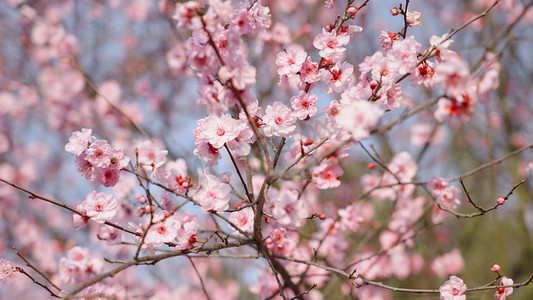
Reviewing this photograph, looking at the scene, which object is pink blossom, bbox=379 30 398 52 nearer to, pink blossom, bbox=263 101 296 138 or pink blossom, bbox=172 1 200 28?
pink blossom, bbox=263 101 296 138

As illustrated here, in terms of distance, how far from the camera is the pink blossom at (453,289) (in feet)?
5.29

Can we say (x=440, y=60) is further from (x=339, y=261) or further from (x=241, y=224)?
(x=339, y=261)

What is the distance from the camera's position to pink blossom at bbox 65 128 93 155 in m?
Result: 1.67

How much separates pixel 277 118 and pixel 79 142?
88 cm

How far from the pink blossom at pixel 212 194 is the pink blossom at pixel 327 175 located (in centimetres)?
53

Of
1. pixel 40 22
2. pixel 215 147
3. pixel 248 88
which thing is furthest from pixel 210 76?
pixel 40 22

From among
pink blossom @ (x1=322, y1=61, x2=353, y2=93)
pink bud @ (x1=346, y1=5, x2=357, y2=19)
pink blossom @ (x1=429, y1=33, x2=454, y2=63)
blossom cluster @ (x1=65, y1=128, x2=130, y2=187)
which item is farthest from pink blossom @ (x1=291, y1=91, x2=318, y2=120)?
blossom cluster @ (x1=65, y1=128, x2=130, y2=187)

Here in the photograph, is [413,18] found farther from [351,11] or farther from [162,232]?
[162,232]

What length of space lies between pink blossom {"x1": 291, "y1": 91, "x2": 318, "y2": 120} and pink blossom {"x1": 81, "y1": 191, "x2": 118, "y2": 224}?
0.93 m

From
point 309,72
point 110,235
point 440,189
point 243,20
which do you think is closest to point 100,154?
point 110,235

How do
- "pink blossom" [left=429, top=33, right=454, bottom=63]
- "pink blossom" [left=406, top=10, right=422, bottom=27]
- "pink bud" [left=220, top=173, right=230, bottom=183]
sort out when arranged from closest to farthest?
1. "pink blossom" [left=429, top=33, right=454, bottom=63]
2. "pink blossom" [left=406, top=10, right=422, bottom=27]
3. "pink bud" [left=220, top=173, right=230, bottom=183]

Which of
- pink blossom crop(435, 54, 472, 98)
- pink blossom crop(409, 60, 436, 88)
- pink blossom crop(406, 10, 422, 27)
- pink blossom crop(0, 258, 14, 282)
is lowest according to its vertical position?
pink blossom crop(435, 54, 472, 98)

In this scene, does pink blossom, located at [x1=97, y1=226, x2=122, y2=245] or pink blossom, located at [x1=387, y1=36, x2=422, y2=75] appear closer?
pink blossom, located at [x1=387, y1=36, x2=422, y2=75]

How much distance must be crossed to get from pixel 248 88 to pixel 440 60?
0.82 meters
